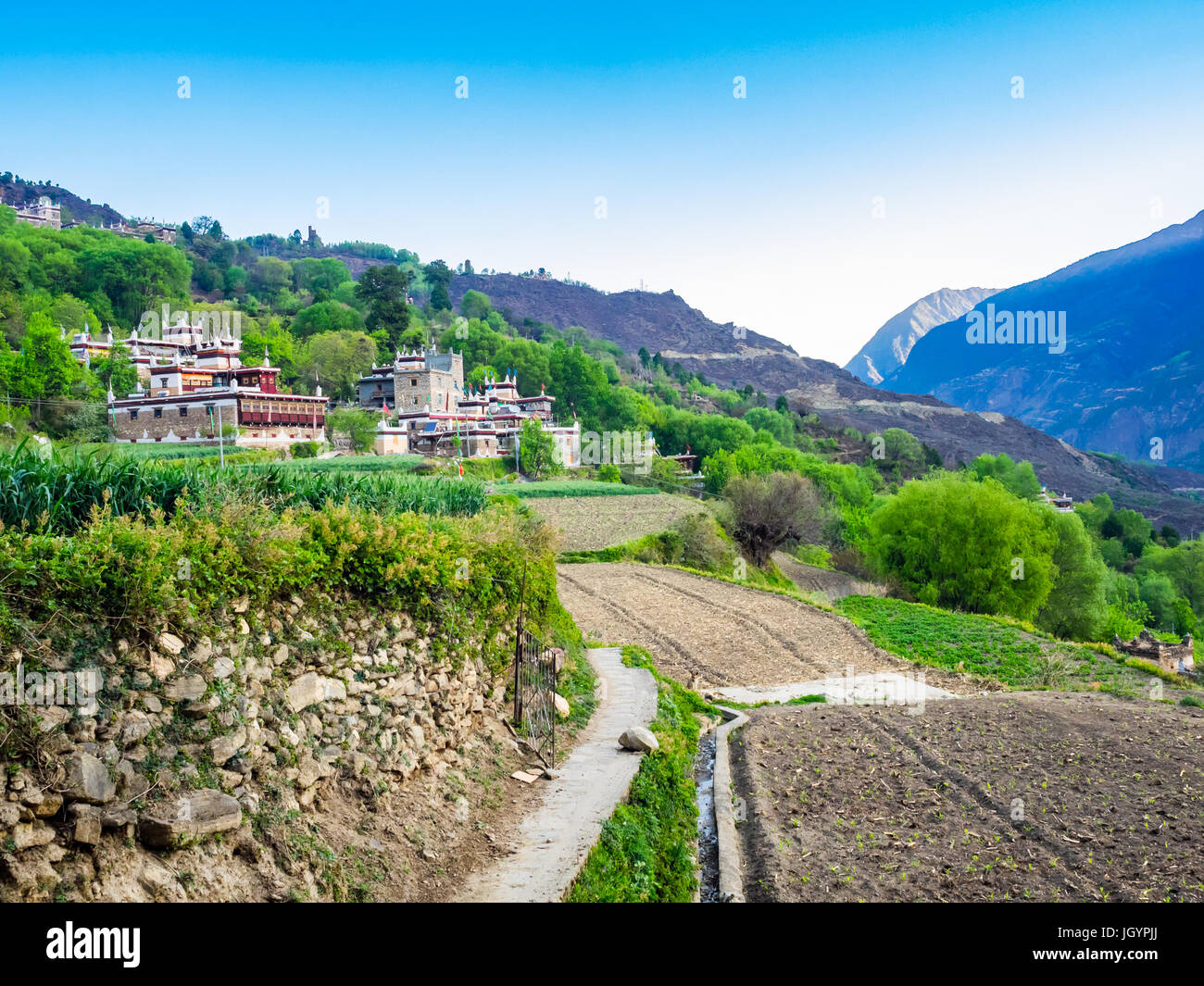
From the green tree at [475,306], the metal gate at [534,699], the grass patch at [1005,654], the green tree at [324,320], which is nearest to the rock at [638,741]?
the metal gate at [534,699]

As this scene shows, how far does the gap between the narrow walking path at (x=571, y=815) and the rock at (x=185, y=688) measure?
105 inches

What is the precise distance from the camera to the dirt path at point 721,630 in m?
18.9

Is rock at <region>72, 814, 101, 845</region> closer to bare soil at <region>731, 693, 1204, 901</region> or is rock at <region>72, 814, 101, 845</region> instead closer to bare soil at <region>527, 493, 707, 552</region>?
bare soil at <region>731, 693, 1204, 901</region>

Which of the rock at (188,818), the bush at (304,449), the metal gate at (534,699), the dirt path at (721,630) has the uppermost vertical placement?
the bush at (304,449)

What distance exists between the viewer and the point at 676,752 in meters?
11.4

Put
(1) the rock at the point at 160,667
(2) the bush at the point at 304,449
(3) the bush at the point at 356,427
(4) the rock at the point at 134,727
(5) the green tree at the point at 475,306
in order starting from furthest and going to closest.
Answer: (5) the green tree at the point at 475,306 → (3) the bush at the point at 356,427 → (2) the bush at the point at 304,449 → (1) the rock at the point at 160,667 → (4) the rock at the point at 134,727

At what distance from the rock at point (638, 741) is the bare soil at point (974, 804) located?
1320 mm

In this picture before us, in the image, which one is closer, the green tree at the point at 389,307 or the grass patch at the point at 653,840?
the grass patch at the point at 653,840

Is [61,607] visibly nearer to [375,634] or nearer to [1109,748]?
[375,634]

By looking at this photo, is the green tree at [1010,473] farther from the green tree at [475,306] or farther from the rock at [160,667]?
the green tree at [475,306]

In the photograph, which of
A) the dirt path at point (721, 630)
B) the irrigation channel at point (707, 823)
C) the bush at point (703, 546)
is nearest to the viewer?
the irrigation channel at point (707, 823)

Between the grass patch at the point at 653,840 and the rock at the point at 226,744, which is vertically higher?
the rock at the point at 226,744

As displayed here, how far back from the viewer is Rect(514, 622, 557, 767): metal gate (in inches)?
409

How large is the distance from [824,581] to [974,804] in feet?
117
